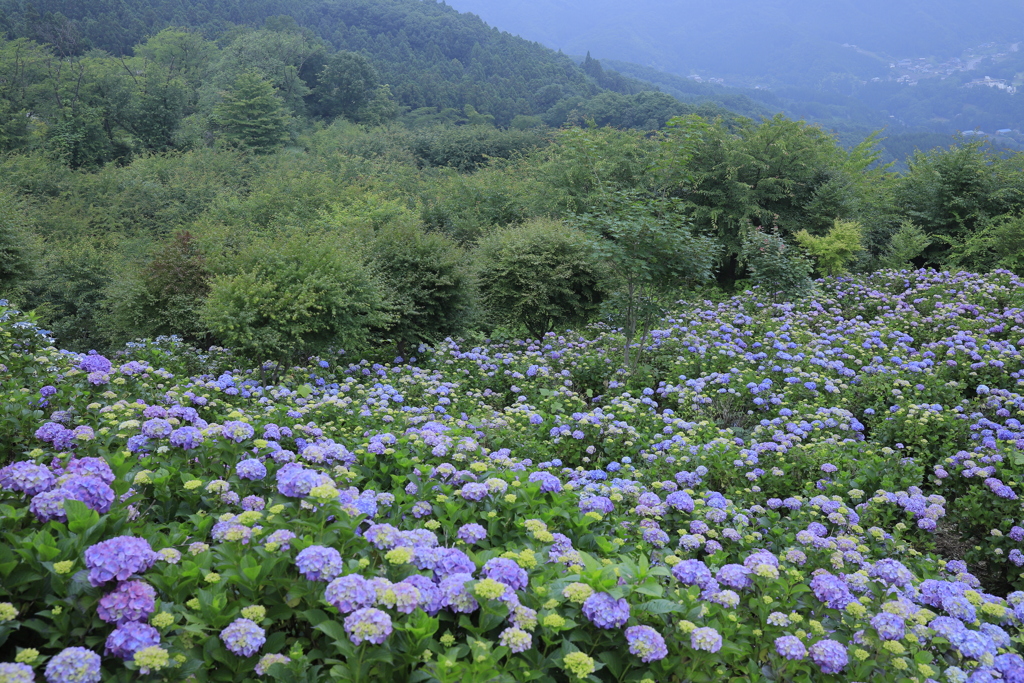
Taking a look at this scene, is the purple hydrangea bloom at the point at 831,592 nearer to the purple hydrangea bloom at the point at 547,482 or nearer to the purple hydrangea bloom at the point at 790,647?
the purple hydrangea bloom at the point at 790,647

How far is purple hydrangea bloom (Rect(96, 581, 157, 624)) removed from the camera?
4.67 feet

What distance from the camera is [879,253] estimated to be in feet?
42.0

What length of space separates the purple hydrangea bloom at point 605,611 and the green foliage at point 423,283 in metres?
6.18

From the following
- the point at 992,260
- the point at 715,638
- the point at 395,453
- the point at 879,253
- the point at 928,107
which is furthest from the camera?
the point at 928,107

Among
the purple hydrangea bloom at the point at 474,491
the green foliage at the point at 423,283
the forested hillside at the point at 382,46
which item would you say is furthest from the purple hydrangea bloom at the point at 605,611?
the forested hillside at the point at 382,46

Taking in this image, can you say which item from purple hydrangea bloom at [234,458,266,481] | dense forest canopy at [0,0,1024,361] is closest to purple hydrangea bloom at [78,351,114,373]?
purple hydrangea bloom at [234,458,266,481]

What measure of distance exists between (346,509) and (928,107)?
19891 cm

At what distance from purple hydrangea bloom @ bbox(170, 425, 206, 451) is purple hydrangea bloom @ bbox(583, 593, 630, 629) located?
174cm

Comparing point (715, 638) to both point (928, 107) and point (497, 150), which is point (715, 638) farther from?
point (928, 107)

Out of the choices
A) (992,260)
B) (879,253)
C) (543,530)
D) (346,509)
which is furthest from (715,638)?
(879,253)

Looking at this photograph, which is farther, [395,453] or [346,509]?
[395,453]

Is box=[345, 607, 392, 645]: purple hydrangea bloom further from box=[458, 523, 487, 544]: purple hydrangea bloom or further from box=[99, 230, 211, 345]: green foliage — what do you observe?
box=[99, 230, 211, 345]: green foliage

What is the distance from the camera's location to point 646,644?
162 cm

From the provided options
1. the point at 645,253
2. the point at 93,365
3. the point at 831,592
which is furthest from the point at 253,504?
the point at 645,253
